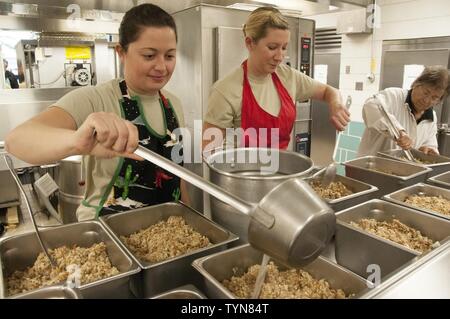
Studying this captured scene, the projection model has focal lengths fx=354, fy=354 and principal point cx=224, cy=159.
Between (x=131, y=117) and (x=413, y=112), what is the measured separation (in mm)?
1947

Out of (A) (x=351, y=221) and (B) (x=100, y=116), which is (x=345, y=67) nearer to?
(A) (x=351, y=221)

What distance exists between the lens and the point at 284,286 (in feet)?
2.93

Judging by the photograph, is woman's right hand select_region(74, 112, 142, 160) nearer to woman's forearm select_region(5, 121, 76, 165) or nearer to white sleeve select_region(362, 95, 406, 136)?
woman's forearm select_region(5, 121, 76, 165)

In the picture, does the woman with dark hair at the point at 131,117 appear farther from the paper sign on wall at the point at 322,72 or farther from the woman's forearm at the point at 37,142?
the paper sign on wall at the point at 322,72

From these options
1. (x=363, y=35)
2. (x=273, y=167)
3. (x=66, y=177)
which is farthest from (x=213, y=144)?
(x=363, y=35)

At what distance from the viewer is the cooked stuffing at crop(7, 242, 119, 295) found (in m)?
0.88

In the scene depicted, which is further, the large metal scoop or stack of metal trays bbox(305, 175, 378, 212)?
stack of metal trays bbox(305, 175, 378, 212)

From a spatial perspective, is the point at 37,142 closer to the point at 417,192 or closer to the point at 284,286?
the point at 284,286

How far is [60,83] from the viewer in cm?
374

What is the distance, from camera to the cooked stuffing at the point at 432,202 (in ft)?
4.49


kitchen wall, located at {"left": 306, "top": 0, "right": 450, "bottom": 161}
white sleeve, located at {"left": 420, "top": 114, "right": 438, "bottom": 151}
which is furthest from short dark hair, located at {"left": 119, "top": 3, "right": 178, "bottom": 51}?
kitchen wall, located at {"left": 306, "top": 0, "right": 450, "bottom": 161}

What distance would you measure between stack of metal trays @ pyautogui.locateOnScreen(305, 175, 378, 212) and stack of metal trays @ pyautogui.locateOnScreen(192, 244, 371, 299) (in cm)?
36

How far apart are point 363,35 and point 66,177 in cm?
339

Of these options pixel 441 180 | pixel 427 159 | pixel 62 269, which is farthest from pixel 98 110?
pixel 427 159
